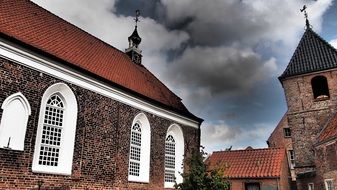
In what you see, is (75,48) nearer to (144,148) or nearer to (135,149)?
(135,149)

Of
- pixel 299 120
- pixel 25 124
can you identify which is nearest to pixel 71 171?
pixel 25 124

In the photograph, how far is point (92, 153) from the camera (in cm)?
1274

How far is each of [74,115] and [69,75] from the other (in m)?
1.67

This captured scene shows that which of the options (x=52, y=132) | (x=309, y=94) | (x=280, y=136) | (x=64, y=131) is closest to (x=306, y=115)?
(x=309, y=94)

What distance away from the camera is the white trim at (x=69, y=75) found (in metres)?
10.6

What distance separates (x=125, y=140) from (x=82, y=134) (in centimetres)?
262

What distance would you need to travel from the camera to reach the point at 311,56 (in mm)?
23188

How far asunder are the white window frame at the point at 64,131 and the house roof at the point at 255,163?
11.3m

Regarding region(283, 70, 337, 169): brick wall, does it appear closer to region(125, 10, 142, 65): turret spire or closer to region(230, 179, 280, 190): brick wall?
region(230, 179, 280, 190): brick wall

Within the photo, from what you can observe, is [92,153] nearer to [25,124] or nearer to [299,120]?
[25,124]

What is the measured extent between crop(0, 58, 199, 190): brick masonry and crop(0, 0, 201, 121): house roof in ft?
3.44

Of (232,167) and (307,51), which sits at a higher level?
(307,51)

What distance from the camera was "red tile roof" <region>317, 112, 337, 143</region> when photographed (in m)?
17.7

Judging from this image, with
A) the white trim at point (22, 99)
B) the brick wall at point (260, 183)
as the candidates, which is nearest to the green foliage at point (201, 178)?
the white trim at point (22, 99)
